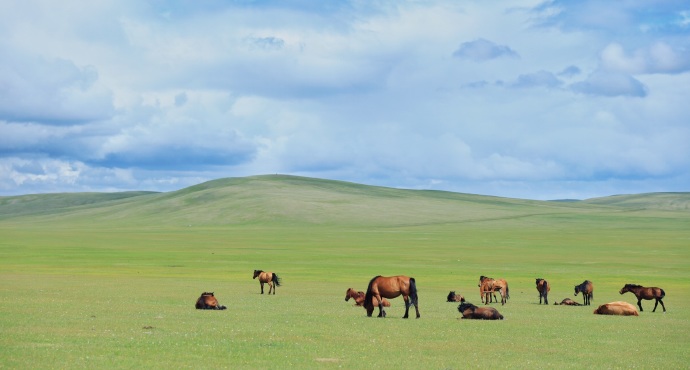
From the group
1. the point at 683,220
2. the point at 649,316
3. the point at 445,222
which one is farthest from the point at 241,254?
the point at 683,220

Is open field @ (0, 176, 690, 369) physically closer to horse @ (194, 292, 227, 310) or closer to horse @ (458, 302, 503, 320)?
horse @ (458, 302, 503, 320)

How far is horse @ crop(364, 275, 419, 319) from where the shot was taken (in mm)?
26828

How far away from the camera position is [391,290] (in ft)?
89.1

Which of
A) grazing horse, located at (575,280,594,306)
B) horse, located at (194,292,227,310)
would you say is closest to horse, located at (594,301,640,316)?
grazing horse, located at (575,280,594,306)

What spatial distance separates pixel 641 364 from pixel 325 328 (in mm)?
8974

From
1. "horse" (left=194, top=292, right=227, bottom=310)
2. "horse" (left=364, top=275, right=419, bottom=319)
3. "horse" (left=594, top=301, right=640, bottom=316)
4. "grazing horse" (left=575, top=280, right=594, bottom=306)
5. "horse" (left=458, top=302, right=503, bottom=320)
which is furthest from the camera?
"grazing horse" (left=575, top=280, right=594, bottom=306)

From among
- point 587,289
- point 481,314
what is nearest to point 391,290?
point 481,314

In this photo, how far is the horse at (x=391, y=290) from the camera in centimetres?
2683

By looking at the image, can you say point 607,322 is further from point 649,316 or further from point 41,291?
point 41,291

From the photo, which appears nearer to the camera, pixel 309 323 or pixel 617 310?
pixel 309 323

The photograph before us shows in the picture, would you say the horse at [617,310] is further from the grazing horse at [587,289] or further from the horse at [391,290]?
the horse at [391,290]

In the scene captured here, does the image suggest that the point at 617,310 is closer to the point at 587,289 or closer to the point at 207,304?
the point at 587,289

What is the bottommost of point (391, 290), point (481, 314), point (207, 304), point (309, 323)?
point (309, 323)

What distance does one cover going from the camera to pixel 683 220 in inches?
7677
